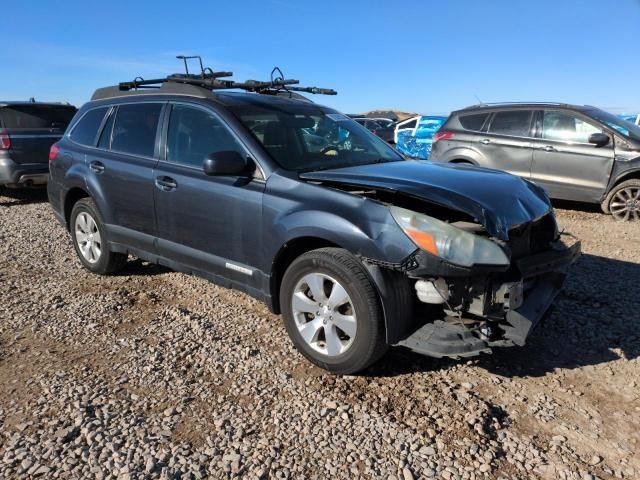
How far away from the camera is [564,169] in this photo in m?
7.80

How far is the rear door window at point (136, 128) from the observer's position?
4.34 metres

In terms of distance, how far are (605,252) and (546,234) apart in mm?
2999

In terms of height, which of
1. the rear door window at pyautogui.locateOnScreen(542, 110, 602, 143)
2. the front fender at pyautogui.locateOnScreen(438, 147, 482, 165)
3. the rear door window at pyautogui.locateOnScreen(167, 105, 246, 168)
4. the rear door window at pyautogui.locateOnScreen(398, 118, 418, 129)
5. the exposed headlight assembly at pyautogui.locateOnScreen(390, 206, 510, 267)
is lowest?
the exposed headlight assembly at pyautogui.locateOnScreen(390, 206, 510, 267)

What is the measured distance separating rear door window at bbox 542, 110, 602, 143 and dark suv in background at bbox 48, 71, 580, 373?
15.5 feet

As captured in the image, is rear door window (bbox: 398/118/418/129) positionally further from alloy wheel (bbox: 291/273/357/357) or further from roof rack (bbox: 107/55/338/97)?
alloy wheel (bbox: 291/273/357/357)

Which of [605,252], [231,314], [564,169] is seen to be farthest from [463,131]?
[231,314]

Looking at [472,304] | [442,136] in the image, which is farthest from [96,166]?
[442,136]

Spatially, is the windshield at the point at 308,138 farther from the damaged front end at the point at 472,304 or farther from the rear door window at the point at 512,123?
the rear door window at the point at 512,123

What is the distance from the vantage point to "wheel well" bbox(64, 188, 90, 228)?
524cm

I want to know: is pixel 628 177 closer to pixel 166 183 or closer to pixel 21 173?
pixel 166 183

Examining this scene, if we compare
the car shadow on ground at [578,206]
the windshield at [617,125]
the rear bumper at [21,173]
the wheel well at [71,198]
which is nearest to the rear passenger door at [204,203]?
the wheel well at [71,198]

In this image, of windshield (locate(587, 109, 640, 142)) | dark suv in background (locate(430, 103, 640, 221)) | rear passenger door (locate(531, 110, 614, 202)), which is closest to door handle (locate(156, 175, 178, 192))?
dark suv in background (locate(430, 103, 640, 221))

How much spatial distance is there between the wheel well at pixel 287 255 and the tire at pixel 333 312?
0.12 m

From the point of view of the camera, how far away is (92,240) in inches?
202
